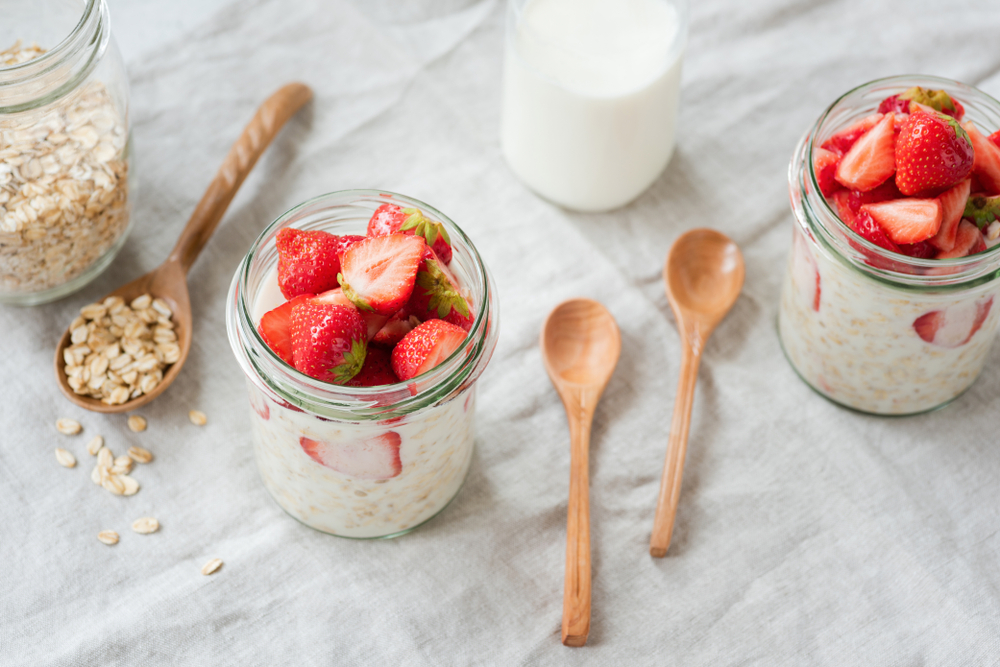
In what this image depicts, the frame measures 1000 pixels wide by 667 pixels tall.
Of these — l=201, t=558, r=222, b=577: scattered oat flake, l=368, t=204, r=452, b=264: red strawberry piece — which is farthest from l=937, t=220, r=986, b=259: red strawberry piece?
l=201, t=558, r=222, b=577: scattered oat flake

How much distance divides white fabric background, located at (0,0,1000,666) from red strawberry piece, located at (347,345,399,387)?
1.10 ft

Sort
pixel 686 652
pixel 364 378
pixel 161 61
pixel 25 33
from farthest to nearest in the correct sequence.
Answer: pixel 161 61 → pixel 25 33 → pixel 686 652 → pixel 364 378

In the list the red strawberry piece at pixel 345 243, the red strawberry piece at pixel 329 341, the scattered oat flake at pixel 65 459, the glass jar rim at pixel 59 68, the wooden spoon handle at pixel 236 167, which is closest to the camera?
the red strawberry piece at pixel 329 341

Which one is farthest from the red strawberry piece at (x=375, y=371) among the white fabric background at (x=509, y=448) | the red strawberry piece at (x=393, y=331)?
the white fabric background at (x=509, y=448)

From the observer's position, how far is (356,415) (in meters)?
0.92

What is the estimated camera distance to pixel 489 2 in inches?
64.3

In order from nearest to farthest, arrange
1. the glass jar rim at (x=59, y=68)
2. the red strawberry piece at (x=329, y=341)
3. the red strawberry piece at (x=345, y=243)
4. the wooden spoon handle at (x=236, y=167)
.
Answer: the red strawberry piece at (x=329, y=341)
the red strawberry piece at (x=345, y=243)
the glass jar rim at (x=59, y=68)
the wooden spoon handle at (x=236, y=167)

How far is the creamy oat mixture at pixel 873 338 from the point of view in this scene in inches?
42.8

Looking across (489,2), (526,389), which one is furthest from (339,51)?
(526,389)

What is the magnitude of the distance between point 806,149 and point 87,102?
0.92 metres

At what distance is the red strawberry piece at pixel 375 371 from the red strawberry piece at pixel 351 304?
0.06 feet

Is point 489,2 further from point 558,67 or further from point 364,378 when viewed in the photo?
point 364,378

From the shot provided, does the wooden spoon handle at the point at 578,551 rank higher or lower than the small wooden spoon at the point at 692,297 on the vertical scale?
lower

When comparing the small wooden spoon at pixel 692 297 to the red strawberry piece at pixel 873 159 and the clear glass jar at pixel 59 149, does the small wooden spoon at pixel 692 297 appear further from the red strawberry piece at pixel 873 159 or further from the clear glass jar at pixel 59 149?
the clear glass jar at pixel 59 149
